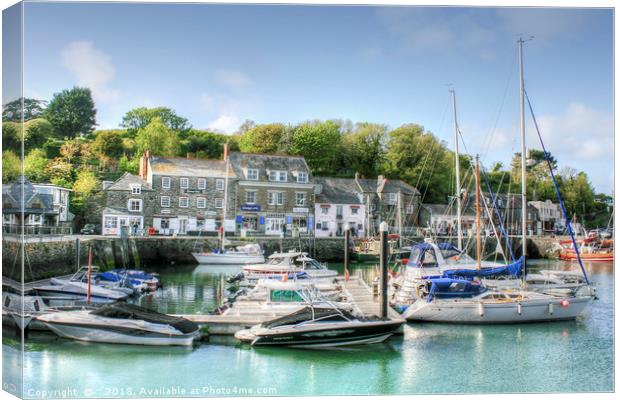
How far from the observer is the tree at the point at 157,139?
3341cm

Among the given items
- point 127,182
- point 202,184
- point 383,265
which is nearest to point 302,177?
point 202,184

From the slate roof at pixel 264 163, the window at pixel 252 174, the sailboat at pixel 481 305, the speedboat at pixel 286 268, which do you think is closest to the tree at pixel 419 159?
the slate roof at pixel 264 163

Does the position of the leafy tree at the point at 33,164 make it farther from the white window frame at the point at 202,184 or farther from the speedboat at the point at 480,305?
the white window frame at the point at 202,184

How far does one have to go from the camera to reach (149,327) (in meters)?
12.4

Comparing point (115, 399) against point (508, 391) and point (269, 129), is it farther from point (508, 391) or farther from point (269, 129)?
point (269, 129)

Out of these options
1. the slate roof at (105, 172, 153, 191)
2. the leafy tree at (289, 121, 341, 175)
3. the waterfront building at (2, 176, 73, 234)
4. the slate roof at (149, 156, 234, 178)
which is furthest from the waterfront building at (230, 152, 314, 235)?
the waterfront building at (2, 176, 73, 234)

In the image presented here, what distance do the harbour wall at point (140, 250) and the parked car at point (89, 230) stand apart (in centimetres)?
240

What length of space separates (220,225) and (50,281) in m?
16.4

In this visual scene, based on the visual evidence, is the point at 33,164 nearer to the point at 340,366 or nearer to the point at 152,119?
the point at 340,366

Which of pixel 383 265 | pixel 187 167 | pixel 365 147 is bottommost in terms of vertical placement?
pixel 383 265

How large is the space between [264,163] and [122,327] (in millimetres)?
22010

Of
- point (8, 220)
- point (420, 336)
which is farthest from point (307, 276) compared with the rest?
point (8, 220)

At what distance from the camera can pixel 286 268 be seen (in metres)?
24.0

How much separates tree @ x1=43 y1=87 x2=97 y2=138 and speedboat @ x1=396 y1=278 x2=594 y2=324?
10646 mm
